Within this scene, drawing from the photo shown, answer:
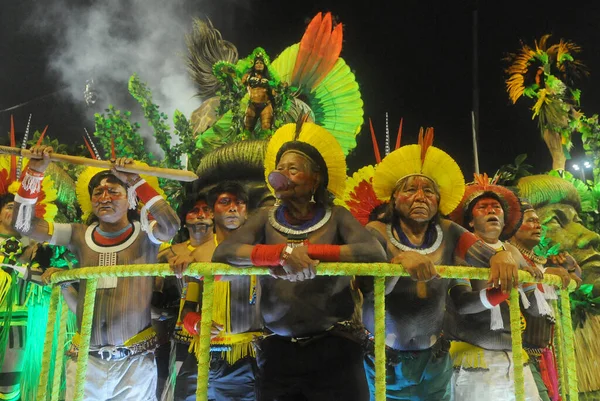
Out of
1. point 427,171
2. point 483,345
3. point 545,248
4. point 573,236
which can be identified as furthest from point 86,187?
point 573,236

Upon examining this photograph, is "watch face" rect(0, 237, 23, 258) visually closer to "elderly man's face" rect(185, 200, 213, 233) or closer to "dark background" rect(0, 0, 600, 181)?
"elderly man's face" rect(185, 200, 213, 233)

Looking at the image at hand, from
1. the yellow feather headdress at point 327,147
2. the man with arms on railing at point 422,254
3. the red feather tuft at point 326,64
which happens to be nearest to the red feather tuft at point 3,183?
the yellow feather headdress at point 327,147

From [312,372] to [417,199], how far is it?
3.88ft

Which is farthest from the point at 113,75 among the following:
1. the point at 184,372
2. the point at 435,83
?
the point at 184,372

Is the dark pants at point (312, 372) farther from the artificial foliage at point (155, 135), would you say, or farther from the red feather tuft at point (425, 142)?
the artificial foliage at point (155, 135)

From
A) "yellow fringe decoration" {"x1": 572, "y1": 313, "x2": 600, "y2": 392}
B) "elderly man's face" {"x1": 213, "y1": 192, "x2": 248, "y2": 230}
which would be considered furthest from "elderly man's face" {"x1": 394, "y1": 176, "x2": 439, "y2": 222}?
"yellow fringe decoration" {"x1": 572, "y1": 313, "x2": 600, "y2": 392}

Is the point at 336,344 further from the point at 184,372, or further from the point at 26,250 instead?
the point at 26,250

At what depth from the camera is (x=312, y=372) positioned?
2.62 m

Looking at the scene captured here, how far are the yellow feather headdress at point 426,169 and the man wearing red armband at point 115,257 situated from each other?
141 cm

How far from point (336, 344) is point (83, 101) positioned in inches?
237

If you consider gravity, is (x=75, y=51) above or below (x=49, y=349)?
above

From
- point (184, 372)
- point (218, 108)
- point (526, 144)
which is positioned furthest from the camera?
point (526, 144)

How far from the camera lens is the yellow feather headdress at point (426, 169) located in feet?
11.1

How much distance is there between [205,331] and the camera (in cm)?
244
